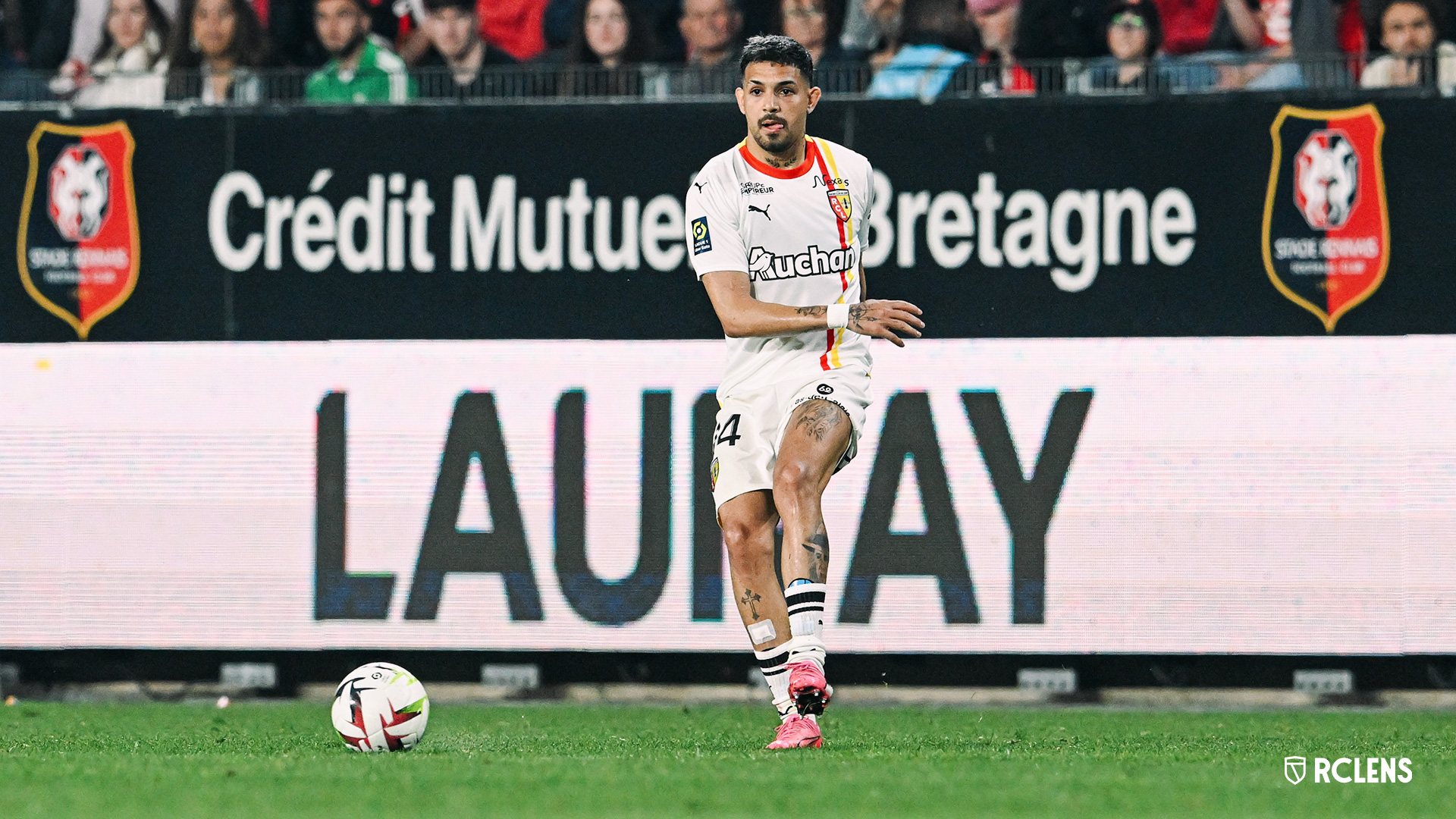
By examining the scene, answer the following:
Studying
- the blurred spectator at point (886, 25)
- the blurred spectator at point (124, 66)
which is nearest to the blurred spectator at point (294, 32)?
the blurred spectator at point (124, 66)

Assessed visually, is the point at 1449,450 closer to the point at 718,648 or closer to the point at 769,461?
the point at 718,648

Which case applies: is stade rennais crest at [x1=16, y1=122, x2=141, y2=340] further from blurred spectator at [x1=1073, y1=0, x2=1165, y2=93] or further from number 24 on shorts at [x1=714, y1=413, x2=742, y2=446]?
blurred spectator at [x1=1073, y1=0, x2=1165, y2=93]

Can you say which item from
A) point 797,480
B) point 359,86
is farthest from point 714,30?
point 797,480

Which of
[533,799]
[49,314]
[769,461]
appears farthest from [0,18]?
[533,799]

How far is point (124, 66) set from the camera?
395 inches

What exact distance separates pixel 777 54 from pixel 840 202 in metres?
0.55

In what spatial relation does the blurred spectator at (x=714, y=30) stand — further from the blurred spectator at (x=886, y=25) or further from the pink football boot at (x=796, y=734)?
the pink football boot at (x=796, y=734)

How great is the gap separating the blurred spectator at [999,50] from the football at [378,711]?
4.55m

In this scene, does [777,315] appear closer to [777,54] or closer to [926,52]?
[777,54]

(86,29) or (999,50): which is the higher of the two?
(86,29)

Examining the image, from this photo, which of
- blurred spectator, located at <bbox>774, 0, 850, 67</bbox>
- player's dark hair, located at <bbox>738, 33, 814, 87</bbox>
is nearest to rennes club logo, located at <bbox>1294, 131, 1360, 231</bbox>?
blurred spectator, located at <bbox>774, 0, 850, 67</bbox>

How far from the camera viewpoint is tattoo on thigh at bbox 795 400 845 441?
6.17 m

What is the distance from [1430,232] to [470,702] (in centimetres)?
515

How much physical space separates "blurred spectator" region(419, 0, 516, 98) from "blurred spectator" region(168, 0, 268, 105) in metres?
0.86
